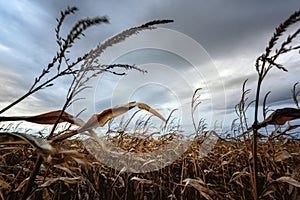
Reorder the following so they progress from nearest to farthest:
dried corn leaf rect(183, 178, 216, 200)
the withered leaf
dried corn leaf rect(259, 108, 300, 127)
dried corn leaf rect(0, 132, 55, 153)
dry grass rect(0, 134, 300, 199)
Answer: dried corn leaf rect(0, 132, 55, 153) → the withered leaf → dried corn leaf rect(259, 108, 300, 127) → dried corn leaf rect(183, 178, 216, 200) → dry grass rect(0, 134, 300, 199)

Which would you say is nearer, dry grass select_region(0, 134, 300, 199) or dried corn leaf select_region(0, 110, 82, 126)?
dried corn leaf select_region(0, 110, 82, 126)

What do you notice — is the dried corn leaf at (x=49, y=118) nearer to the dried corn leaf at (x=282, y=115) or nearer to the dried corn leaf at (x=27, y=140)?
the dried corn leaf at (x=27, y=140)

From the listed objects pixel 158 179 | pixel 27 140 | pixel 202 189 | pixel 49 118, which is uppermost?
pixel 49 118

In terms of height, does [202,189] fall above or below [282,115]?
below

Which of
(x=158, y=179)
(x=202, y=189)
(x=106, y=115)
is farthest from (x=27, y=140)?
(x=158, y=179)

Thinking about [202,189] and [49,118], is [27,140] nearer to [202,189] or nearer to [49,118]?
[49,118]

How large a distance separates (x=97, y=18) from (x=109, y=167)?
2.61 metres

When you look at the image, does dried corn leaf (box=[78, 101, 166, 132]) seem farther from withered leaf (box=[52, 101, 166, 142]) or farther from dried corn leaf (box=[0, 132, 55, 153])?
dried corn leaf (box=[0, 132, 55, 153])

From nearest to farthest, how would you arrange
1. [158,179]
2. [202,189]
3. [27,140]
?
[27,140], [202,189], [158,179]

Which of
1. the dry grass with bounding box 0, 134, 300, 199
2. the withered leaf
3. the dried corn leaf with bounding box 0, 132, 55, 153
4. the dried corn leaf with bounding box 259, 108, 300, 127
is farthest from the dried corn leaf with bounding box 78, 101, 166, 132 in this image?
the dry grass with bounding box 0, 134, 300, 199

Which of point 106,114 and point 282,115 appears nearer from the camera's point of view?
point 106,114

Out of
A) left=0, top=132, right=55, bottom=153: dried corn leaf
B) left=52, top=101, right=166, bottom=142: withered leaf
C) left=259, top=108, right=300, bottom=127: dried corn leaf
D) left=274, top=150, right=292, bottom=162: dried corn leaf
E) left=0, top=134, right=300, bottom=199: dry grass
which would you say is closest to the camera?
left=0, top=132, right=55, bottom=153: dried corn leaf

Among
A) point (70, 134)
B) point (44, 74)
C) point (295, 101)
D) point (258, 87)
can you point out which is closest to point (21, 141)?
point (70, 134)

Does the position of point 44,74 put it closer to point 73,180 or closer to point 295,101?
point 73,180
